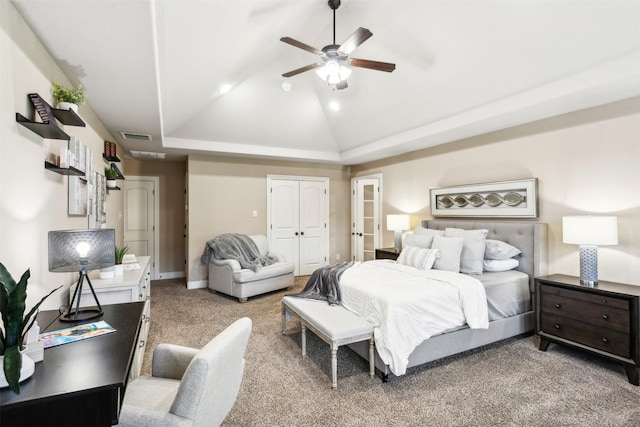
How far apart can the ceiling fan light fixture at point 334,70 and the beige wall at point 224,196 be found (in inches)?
131

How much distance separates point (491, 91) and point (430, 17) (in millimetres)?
1008

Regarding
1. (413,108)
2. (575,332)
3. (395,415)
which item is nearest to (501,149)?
(413,108)

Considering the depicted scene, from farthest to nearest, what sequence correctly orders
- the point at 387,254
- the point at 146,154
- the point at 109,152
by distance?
the point at 146,154
the point at 387,254
the point at 109,152

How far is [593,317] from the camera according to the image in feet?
8.68

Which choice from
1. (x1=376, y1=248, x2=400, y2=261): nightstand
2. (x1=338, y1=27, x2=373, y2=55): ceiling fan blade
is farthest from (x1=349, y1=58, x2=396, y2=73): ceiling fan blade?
(x1=376, y1=248, x2=400, y2=261): nightstand

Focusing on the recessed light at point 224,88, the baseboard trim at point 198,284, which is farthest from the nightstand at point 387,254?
the recessed light at point 224,88

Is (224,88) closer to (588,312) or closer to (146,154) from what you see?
(146,154)

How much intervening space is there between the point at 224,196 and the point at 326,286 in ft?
10.4

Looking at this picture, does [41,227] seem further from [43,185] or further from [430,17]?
[430,17]

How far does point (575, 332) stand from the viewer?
9.06 ft

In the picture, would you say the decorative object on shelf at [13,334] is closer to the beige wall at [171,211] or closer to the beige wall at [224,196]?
the beige wall at [224,196]

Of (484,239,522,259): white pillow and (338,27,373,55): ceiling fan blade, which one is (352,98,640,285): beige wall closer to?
(484,239,522,259): white pillow

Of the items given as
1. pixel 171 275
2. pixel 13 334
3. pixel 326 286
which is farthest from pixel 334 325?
pixel 171 275

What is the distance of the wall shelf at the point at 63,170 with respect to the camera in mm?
2012
